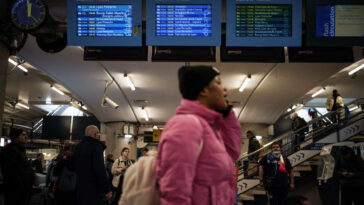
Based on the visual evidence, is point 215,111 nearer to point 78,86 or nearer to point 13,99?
point 78,86

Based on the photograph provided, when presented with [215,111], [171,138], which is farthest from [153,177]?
[215,111]

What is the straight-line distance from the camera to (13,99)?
22.9m

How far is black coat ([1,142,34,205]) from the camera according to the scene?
6422 mm

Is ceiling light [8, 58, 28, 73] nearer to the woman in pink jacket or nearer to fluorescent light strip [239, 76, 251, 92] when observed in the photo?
fluorescent light strip [239, 76, 251, 92]

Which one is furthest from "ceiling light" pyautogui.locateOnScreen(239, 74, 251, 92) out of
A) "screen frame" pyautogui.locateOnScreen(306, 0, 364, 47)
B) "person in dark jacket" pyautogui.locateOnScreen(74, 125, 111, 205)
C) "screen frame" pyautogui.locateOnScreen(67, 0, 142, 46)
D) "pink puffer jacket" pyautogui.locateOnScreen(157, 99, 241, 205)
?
"pink puffer jacket" pyautogui.locateOnScreen(157, 99, 241, 205)

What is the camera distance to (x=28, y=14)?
22.6ft

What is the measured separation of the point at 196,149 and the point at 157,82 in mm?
13276

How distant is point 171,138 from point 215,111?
1.45 feet

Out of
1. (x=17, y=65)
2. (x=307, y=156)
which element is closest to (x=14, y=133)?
(x=17, y=65)

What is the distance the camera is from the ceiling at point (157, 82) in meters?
12.6

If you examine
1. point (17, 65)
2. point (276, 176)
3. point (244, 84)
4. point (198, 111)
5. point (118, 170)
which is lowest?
point (118, 170)

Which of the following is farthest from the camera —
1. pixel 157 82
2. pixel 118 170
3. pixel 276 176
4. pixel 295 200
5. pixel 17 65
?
pixel 157 82

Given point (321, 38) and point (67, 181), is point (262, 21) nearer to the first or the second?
point (321, 38)

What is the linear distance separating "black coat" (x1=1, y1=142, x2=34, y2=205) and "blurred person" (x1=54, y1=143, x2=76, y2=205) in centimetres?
51
